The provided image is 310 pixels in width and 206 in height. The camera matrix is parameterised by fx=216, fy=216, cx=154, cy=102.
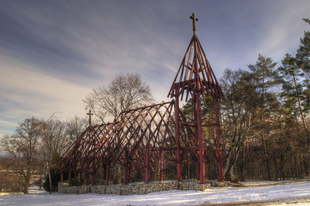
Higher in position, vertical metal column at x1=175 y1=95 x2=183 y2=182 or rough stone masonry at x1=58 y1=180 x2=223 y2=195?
vertical metal column at x1=175 y1=95 x2=183 y2=182

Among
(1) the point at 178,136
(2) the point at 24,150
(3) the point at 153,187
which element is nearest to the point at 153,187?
(3) the point at 153,187

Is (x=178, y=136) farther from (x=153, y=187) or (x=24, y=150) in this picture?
(x=24, y=150)

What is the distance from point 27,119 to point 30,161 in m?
5.26

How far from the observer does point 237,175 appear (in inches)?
1102

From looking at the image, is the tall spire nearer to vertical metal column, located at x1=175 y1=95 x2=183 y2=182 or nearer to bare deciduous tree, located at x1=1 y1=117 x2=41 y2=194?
vertical metal column, located at x1=175 y1=95 x2=183 y2=182

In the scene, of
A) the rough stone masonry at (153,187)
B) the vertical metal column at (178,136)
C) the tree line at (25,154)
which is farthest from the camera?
the tree line at (25,154)

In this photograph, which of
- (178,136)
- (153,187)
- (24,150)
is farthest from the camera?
(24,150)

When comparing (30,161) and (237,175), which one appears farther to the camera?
(237,175)

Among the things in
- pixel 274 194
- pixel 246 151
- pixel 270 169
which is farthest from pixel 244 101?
pixel 270 169

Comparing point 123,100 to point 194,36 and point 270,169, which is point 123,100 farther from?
point 270,169

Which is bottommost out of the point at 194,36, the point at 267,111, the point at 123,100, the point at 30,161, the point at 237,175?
the point at 237,175

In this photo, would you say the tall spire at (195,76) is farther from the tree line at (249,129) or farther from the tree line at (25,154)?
the tree line at (25,154)

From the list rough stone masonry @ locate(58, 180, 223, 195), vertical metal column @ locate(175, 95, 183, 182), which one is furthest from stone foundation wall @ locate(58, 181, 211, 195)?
vertical metal column @ locate(175, 95, 183, 182)

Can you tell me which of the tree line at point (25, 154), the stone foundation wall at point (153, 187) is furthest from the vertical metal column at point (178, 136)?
the tree line at point (25, 154)
